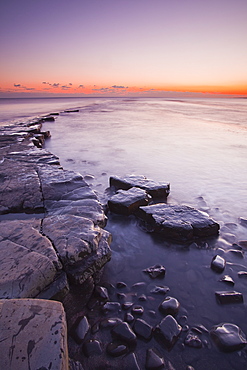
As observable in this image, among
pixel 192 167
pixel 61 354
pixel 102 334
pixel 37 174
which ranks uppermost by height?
pixel 61 354

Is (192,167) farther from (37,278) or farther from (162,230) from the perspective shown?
(37,278)

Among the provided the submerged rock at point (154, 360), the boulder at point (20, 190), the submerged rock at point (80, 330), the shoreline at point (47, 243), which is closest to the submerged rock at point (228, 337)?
the submerged rock at point (154, 360)

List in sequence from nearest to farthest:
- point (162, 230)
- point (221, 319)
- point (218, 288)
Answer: point (221, 319) < point (218, 288) < point (162, 230)

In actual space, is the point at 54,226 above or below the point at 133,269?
above

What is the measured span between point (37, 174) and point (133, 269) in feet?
8.44

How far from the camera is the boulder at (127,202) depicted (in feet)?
11.2

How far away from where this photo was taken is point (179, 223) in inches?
116

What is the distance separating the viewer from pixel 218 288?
2.13 meters

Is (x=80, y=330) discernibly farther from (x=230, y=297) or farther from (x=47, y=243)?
(x=230, y=297)

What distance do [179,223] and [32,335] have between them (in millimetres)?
2199

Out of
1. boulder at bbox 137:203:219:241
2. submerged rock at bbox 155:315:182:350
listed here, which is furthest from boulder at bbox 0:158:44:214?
submerged rock at bbox 155:315:182:350

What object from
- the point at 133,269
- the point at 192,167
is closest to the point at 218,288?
the point at 133,269

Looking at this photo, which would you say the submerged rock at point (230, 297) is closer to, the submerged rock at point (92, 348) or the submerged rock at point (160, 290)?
the submerged rock at point (160, 290)

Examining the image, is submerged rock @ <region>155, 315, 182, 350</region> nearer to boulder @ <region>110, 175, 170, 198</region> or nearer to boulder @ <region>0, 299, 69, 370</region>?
boulder @ <region>0, 299, 69, 370</region>
